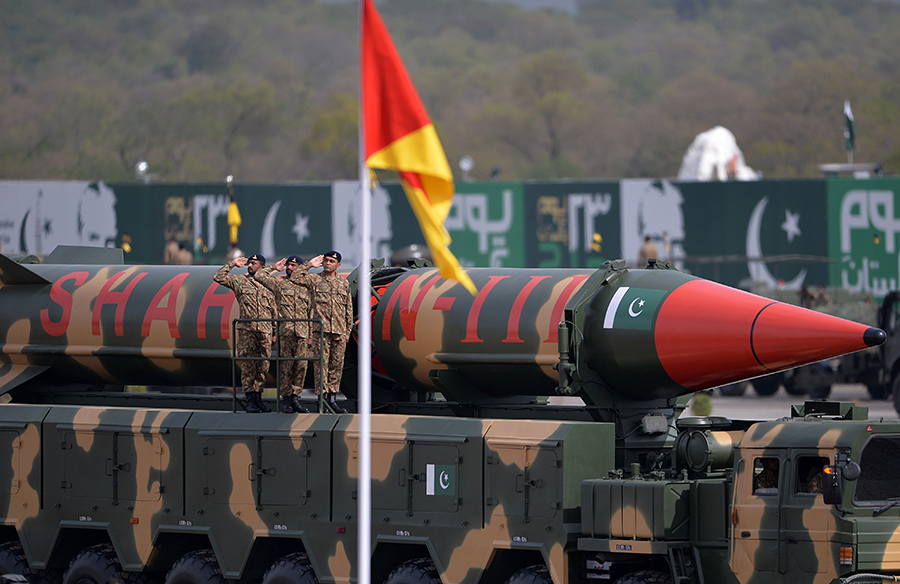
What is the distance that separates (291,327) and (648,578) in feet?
12.5

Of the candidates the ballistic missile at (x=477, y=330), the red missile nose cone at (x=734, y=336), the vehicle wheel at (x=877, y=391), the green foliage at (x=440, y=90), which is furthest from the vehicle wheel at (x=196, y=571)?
the green foliage at (x=440, y=90)

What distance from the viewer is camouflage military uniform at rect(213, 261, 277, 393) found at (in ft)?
39.4

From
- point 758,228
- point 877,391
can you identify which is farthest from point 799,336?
point 758,228

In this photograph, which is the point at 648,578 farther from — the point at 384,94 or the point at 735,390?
the point at 735,390

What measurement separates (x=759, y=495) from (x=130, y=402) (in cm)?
681

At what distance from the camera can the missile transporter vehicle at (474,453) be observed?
31.1ft

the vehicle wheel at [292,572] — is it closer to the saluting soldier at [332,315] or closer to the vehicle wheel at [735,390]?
the saluting soldier at [332,315]

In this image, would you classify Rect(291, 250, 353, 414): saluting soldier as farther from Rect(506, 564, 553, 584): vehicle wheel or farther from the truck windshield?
the truck windshield

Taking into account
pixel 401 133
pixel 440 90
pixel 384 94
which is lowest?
pixel 401 133

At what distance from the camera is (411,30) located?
6580 inches

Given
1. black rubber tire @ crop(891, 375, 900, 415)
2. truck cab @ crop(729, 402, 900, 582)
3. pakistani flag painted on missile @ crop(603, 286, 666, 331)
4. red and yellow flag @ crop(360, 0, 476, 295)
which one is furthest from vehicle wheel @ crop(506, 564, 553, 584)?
black rubber tire @ crop(891, 375, 900, 415)

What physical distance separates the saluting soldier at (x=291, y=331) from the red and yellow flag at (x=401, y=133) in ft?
13.8

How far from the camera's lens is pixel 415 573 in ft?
35.2

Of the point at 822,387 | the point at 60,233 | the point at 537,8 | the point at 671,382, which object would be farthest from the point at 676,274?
the point at 537,8
